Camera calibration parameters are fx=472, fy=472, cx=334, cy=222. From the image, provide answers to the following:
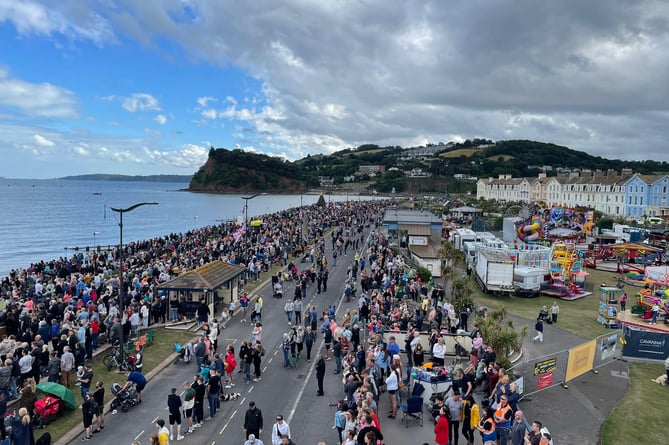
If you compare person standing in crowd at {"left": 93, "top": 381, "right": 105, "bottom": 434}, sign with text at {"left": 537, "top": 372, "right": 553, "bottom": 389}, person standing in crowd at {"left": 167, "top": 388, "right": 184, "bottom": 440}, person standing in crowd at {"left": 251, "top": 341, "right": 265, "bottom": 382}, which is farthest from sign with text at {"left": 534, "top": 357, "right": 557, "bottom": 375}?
person standing in crowd at {"left": 93, "top": 381, "right": 105, "bottom": 434}

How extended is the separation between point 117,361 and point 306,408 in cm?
626

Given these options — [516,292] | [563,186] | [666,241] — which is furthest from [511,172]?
[516,292]

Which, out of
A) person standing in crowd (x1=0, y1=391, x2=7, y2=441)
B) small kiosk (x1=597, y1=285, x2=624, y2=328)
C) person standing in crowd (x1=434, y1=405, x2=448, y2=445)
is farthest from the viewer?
small kiosk (x1=597, y1=285, x2=624, y2=328)

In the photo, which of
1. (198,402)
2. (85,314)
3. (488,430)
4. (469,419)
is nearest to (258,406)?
(198,402)

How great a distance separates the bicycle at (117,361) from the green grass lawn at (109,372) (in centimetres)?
16

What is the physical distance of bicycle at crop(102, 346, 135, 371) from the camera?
14123 millimetres

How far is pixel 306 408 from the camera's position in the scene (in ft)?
39.8

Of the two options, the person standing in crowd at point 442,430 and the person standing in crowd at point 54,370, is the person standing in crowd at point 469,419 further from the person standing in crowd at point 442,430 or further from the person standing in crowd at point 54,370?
the person standing in crowd at point 54,370

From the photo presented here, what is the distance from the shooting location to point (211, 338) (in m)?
15.1

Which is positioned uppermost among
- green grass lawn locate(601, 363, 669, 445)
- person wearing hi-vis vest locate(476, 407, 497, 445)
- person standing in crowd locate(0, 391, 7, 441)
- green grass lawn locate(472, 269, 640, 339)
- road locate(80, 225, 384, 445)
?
person wearing hi-vis vest locate(476, 407, 497, 445)

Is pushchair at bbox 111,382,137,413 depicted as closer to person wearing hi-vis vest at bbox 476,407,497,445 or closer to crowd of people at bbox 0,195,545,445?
crowd of people at bbox 0,195,545,445

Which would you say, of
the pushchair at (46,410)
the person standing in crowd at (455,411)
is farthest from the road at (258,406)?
the person standing in crowd at (455,411)

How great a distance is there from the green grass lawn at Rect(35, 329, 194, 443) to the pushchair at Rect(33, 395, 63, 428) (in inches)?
5.4

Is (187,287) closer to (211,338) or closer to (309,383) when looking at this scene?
(211,338)
